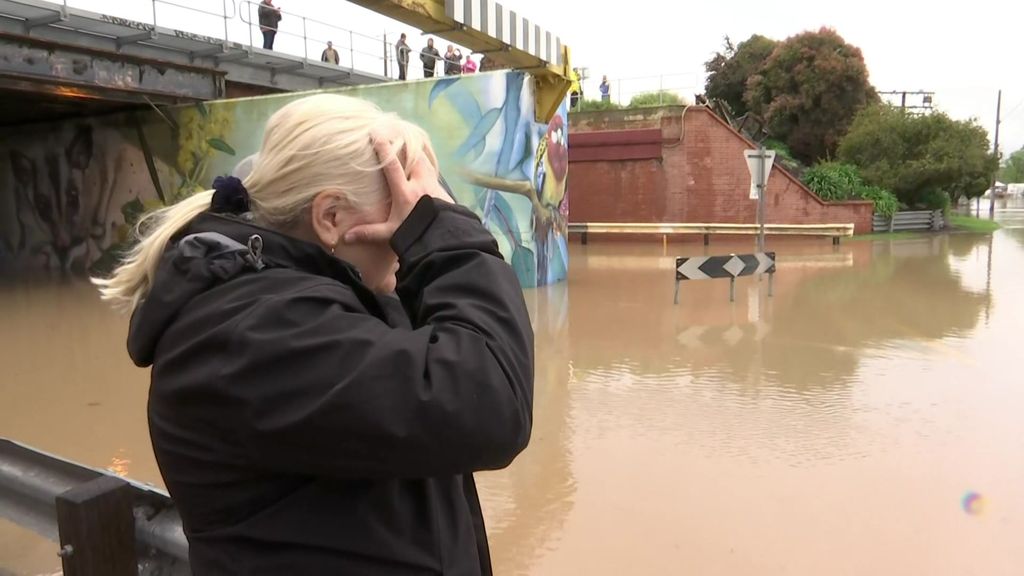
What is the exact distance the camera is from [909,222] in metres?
24.1

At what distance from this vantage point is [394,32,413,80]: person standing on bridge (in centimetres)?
1820

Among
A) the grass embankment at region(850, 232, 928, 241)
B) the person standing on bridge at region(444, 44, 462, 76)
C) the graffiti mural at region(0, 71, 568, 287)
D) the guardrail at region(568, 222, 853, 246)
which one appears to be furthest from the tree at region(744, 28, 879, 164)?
the graffiti mural at region(0, 71, 568, 287)

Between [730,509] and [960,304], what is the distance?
8247mm

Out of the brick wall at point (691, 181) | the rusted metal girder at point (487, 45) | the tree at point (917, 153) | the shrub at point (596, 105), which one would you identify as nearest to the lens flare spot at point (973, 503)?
the rusted metal girder at point (487, 45)

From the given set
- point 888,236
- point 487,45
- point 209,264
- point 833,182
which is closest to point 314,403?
point 209,264

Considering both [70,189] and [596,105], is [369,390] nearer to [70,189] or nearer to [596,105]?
[70,189]

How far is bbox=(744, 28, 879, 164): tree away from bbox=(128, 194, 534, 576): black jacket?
28.0 m

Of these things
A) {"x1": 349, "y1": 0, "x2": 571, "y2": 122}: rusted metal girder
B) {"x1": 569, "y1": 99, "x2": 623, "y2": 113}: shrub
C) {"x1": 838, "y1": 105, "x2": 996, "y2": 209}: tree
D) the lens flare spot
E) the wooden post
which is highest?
{"x1": 569, "y1": 99, "x2": 623, "y2": 113}: shrub

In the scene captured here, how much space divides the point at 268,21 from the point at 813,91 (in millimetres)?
19736

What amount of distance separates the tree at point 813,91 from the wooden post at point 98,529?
27793mm

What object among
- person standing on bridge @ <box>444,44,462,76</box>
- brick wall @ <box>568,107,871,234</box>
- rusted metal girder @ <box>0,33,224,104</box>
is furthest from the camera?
brick wall @ <box>568,107,871,234</box>

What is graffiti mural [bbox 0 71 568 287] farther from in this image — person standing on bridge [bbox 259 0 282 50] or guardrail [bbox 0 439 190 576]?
guardrail [bbox 0 439 190 576]

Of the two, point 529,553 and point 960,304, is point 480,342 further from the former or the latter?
point 960,304

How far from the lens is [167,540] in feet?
6.28
